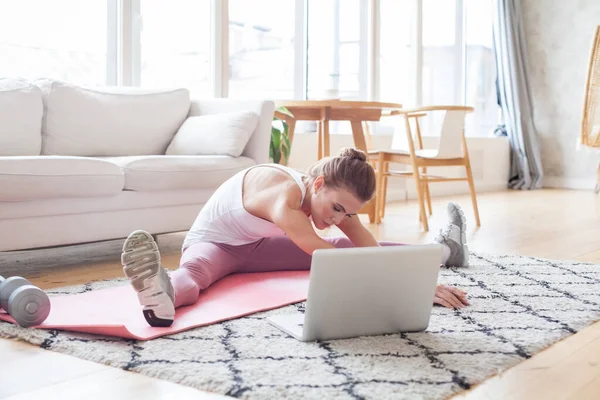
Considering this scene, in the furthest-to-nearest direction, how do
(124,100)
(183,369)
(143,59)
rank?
(143,59), (124,100), (183,369)

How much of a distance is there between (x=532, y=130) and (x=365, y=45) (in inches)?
98.5

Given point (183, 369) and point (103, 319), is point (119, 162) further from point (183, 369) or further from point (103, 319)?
point (183, 369)

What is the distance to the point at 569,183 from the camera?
298 inches

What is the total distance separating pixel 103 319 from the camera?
5.53 feet

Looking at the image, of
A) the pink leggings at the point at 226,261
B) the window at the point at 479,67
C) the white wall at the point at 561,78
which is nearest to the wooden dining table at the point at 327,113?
the pink leggings at the point at 226,261

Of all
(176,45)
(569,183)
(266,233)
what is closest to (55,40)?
(176,45)

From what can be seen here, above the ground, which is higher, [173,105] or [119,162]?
[173,105]

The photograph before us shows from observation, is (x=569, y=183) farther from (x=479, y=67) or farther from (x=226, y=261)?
(x=226, y=261)

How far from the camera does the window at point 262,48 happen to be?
16.3 ft

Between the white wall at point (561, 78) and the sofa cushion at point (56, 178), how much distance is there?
235 inches

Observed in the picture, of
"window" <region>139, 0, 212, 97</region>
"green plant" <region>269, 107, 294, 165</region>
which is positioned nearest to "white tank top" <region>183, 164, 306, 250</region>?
A: "green plant" <region>269, 107, 294, 165</region>

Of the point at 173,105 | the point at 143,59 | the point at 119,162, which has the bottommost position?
the point at 119,162

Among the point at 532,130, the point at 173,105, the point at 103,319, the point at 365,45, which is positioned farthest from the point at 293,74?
the point at 103,319

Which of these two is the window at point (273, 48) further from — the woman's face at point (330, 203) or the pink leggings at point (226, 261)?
the woman's face at point (330, 203)
